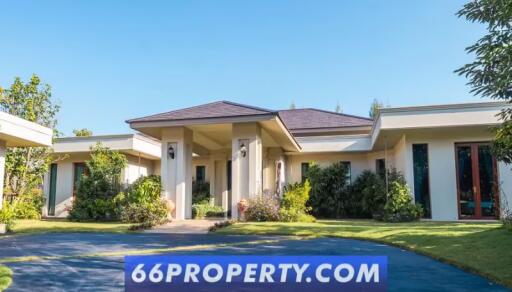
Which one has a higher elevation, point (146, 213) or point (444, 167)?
point (444, 167)

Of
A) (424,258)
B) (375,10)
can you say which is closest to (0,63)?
(375,10)

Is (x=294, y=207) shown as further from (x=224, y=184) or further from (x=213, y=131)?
(x=224, y=184)

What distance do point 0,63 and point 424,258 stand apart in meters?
17.3

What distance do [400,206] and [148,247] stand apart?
10.1 meters

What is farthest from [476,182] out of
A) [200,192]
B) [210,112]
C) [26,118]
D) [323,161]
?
[26,118]

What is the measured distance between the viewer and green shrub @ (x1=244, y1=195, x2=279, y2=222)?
45.4ft

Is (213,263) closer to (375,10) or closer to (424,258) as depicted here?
(424,258)

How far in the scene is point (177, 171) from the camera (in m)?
15.1

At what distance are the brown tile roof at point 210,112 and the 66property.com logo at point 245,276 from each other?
9.27 metres

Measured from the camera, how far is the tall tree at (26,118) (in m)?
16.4

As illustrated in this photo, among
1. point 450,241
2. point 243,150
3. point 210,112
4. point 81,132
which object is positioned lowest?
point 450,241

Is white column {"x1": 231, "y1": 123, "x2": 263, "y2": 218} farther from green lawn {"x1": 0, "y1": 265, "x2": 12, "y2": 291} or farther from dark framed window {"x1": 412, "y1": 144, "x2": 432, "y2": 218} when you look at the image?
green lawn {"x1": 0, "y1": 265, "x2": 12, "y2": 291}

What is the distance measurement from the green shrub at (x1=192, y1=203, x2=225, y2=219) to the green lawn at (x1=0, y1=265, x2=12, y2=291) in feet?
35.4

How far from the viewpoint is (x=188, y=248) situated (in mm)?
8375
